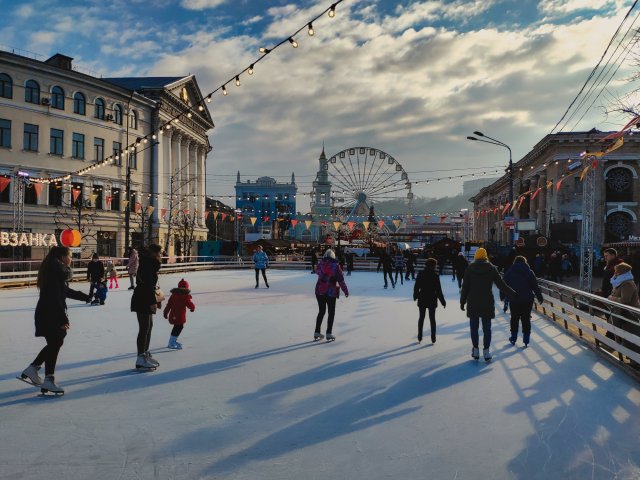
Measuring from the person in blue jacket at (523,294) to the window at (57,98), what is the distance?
35755 mm

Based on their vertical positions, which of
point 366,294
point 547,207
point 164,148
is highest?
point 164,148

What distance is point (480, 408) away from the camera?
528cm

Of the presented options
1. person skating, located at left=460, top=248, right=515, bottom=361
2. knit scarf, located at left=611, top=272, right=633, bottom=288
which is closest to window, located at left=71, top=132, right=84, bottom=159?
person skating, located at left=460, top=248, right=515, bottom=361

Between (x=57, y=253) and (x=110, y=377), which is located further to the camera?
(x=110, y=377)

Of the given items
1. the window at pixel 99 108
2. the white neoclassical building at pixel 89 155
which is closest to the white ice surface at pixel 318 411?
the white neoclassical building at pixel 89 155

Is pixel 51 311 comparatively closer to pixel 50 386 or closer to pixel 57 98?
pixel 50 386

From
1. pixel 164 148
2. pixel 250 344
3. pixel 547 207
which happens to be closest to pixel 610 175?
pixel 547 207

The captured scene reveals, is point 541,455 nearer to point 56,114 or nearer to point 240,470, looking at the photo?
point 240,470

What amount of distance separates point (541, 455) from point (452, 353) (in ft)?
13.3

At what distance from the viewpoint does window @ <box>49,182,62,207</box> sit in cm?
3504

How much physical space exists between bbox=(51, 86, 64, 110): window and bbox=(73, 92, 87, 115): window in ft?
3.36

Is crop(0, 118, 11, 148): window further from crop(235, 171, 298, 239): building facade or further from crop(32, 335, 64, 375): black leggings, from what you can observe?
crop(235, 171, 298, 239): building facade

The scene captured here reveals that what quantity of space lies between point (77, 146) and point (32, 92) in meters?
4.68

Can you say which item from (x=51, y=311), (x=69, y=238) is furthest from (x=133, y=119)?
(x=51, y=311)
